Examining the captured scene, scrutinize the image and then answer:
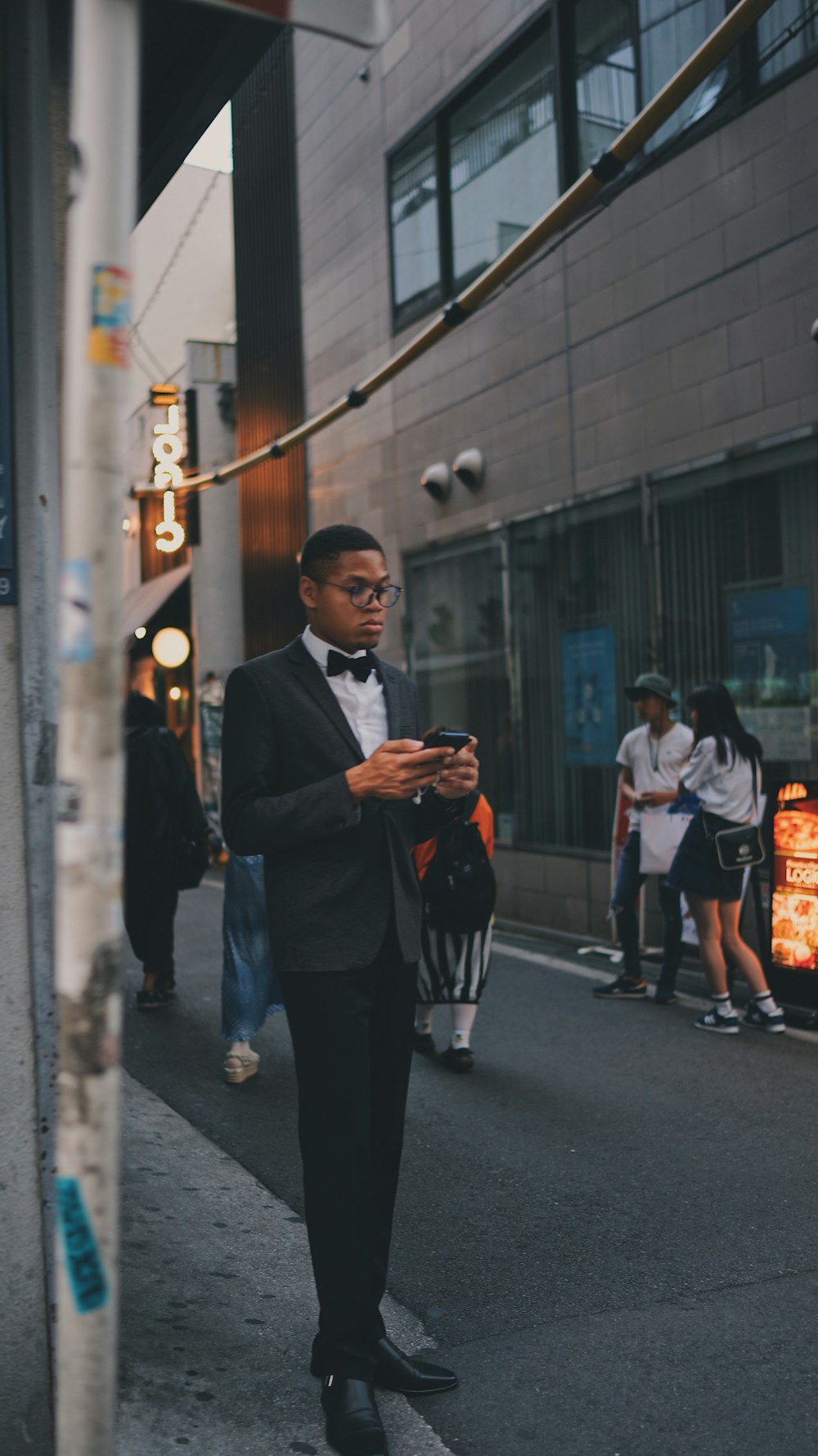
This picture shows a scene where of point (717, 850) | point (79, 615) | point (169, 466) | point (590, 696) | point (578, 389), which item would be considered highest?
point (169, 466)

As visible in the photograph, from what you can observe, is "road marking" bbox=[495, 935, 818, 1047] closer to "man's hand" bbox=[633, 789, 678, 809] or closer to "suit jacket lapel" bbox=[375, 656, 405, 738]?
"man's hand" bbox=[633, 789, 678, 809]

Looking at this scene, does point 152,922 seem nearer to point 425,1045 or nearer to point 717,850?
point 425,1045

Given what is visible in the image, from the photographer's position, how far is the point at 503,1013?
24.5ft

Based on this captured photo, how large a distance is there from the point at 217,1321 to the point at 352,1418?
749mm

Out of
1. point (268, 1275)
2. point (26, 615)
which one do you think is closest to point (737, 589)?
point (268, 1275)

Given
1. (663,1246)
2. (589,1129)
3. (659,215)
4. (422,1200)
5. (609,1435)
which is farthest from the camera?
(659,215)

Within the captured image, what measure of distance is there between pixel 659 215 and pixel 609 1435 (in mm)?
8547

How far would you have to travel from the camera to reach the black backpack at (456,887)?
→ 605 centimetres

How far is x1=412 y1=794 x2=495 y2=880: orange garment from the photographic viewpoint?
6.05 meters

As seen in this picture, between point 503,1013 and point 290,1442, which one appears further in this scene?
point 503,1013

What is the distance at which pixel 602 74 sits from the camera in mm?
10242

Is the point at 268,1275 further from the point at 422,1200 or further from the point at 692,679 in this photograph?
the point at 692,679

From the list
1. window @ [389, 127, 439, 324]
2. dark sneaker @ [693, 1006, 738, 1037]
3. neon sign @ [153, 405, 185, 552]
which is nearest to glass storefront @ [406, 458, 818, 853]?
dark sneaker @ [693, 1006, 738, 1037]

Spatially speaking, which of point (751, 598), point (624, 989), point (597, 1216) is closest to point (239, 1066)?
point (597, 1216)
